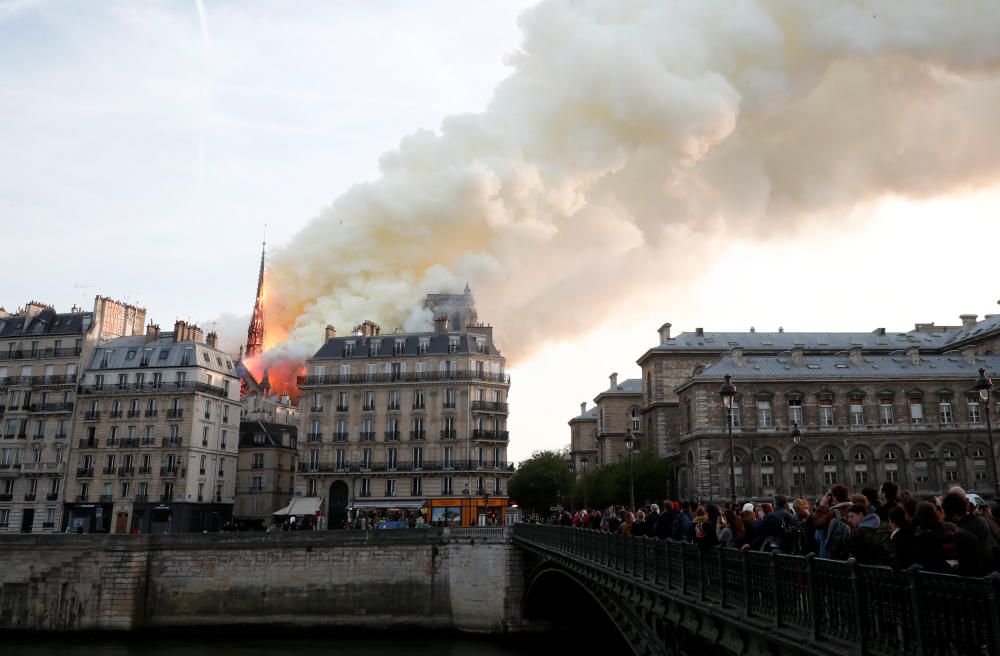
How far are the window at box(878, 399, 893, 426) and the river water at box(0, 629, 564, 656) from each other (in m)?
32.9

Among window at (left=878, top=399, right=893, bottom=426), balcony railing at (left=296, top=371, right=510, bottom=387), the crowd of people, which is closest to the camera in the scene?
the crowd of people

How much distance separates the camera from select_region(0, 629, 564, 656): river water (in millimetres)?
36219

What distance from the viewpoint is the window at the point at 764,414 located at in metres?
58.8

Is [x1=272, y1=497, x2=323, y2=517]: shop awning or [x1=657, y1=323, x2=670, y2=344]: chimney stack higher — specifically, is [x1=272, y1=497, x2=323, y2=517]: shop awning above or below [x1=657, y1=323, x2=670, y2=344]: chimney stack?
below

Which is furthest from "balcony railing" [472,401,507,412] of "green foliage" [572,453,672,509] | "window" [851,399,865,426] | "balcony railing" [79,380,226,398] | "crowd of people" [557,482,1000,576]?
"crowd of people" [557,482,1000,576]

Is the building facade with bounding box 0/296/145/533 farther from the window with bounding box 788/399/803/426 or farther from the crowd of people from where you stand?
the crowd of people

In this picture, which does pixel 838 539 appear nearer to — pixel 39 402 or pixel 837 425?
pixel 837 425

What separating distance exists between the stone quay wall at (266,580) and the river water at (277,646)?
3.95ft

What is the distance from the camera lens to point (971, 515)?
6715 millimetres

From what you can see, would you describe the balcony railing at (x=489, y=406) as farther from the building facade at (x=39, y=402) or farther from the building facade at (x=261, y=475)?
the building facade at (x=39, y=402)

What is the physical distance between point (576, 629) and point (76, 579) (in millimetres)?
25677

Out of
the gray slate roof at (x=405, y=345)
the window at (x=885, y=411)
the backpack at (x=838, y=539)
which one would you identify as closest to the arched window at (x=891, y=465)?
the window at (x=885, y=411)

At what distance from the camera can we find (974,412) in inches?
2296

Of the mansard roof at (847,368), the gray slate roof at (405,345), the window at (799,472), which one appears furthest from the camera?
the gray slate roof at (405,345)
